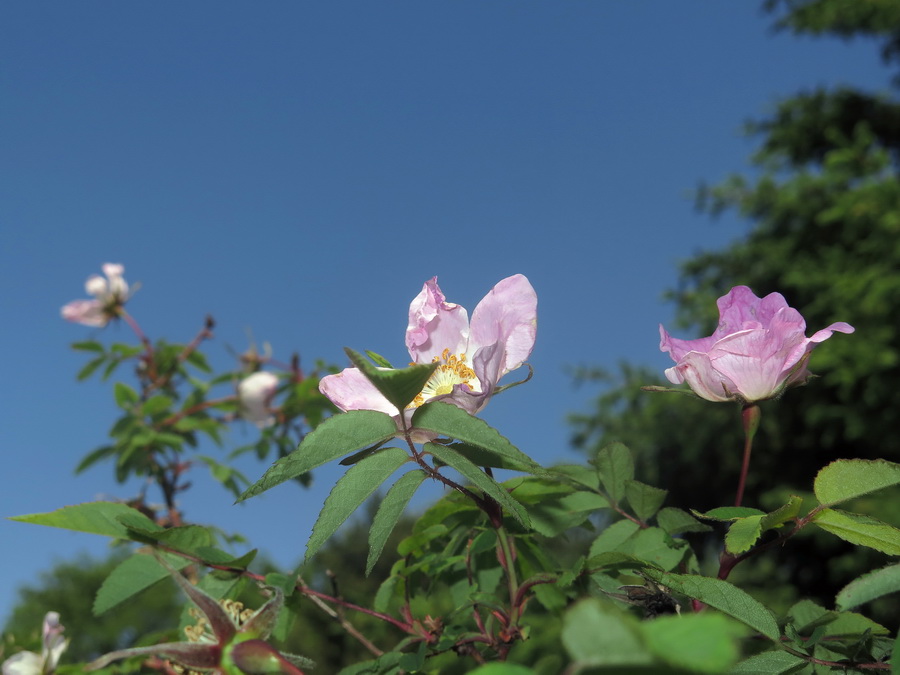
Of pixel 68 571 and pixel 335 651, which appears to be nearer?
pixel 335 651

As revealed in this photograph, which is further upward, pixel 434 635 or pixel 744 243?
pixel 744 243

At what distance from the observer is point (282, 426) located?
218cm

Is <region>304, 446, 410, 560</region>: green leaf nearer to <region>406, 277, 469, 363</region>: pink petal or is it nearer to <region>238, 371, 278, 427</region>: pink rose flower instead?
<region>406, 277, 469, 363</region>: pink petal

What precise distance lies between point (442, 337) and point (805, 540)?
8660mm

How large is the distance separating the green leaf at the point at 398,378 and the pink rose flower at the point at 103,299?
7.18 feet

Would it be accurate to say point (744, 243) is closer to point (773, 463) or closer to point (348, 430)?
point (773, 463)

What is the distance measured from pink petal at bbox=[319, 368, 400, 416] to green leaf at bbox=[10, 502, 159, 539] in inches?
9.4

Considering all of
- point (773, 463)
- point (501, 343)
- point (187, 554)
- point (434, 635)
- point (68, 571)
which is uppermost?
point (68, 571)

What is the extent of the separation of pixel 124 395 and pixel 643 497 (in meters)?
1.51

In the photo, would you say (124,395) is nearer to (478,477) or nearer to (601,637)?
(478,477)

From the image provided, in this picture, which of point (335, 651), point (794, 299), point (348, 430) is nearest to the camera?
point (348, 430)

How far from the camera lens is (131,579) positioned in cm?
78

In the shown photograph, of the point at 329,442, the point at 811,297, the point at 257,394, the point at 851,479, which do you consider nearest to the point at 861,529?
the point at 851,479

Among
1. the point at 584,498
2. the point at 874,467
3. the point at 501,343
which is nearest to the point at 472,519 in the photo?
the point at 584,498
